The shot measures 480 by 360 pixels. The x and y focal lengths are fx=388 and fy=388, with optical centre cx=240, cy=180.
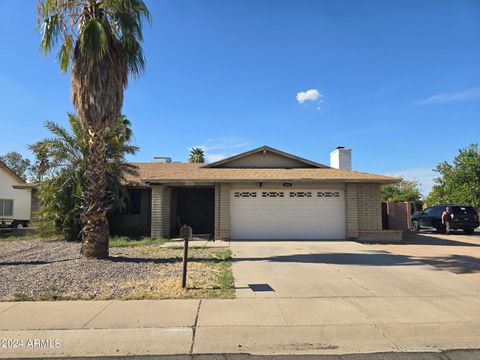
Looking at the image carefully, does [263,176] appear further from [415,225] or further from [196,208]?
[415,225]

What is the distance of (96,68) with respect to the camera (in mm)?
10742

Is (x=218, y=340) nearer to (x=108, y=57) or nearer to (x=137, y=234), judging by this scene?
(x=108, y=57)

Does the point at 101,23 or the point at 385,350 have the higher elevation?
the point at 101,23

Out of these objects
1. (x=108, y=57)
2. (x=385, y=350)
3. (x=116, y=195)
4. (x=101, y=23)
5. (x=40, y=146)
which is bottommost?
(x=385, y=350)

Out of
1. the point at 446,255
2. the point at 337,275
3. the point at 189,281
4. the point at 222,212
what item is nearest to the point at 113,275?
the point at 189,281

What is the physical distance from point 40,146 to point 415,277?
1461cm

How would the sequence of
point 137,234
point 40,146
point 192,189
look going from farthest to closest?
1. point 192,189
2. point 137,234
3. point 40,146

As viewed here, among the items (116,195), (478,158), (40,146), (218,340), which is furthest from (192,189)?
(478,158)

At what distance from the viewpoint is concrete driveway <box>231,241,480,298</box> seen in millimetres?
7754

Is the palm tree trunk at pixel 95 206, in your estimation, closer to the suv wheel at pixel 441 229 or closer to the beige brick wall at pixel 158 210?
the beige brick wall at pixel 158 210

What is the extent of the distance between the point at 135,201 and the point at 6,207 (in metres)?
18.9

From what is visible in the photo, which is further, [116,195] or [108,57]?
[116,195]

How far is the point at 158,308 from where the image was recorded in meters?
6.59

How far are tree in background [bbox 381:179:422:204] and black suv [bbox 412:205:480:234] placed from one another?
18368mm
